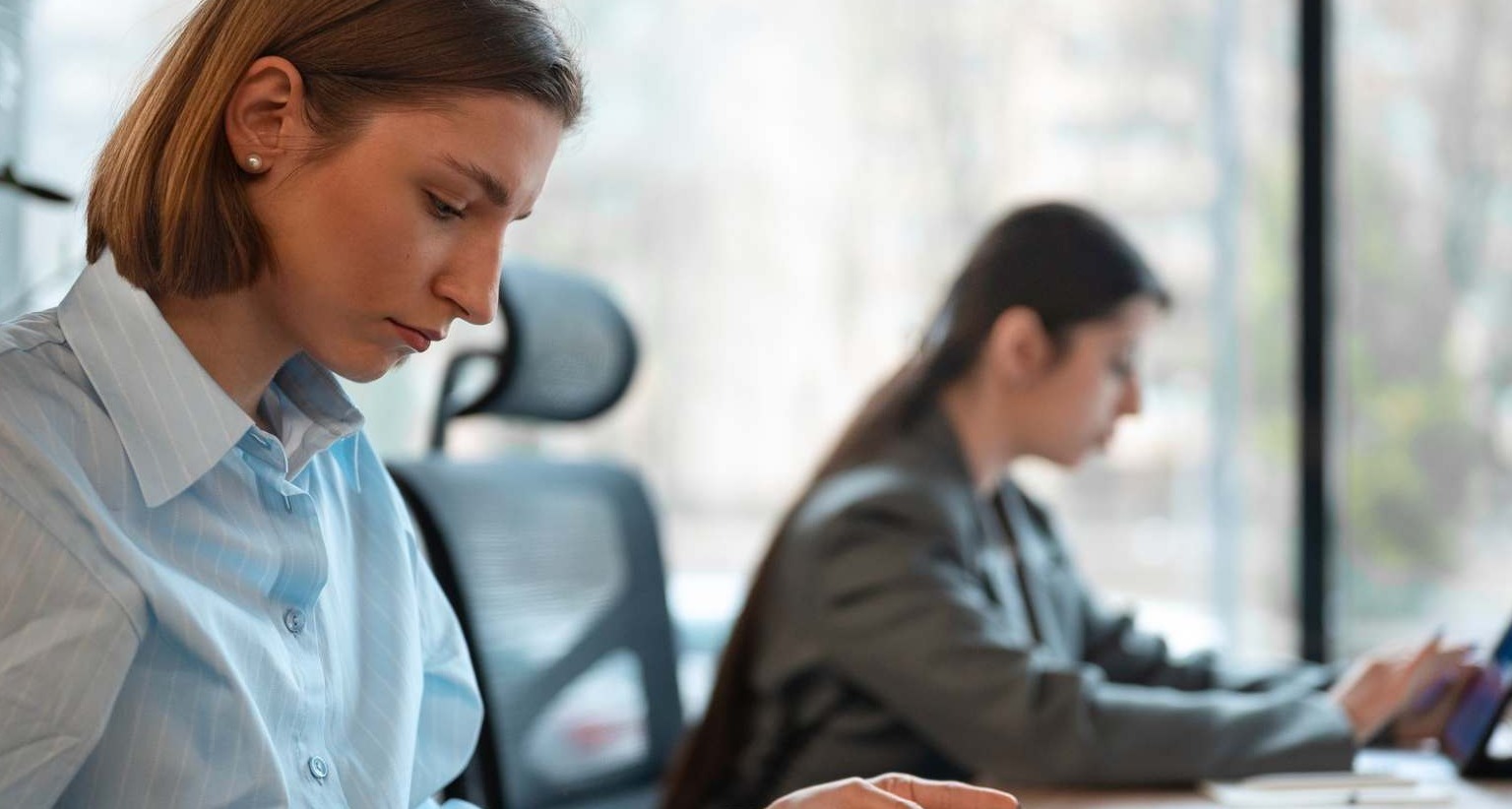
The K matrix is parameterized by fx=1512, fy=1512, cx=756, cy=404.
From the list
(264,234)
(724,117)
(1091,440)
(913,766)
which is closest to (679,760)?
(913,766)

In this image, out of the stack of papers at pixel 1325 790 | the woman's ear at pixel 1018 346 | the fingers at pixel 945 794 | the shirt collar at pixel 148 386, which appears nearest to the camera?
the shirt collar at pixel 148 386

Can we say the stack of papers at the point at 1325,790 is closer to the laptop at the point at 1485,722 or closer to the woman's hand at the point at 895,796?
the laptop at the point at 1485,722

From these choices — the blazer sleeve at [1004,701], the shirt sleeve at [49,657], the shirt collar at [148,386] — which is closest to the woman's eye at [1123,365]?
the blazer sleeve at [1004,701]

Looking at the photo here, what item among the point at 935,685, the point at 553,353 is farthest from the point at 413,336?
the point at 935,685

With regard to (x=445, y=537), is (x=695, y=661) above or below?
below

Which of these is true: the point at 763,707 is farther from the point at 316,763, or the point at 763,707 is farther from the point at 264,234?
the point at 264,234

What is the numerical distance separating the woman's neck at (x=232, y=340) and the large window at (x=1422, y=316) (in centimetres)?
224

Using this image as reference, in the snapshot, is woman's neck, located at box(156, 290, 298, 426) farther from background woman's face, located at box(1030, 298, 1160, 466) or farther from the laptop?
the laptop

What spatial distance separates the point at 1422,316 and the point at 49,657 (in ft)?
8.15

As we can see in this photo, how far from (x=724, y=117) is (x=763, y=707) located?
4.63 feet

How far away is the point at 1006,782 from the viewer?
1.50m

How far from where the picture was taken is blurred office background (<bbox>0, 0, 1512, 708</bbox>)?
A: 2715 mm

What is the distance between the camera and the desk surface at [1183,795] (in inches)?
54.3

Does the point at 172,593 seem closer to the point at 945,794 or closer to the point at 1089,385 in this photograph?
the point at 945,794
